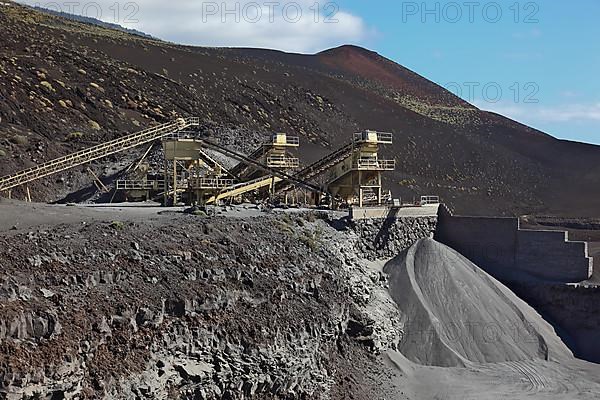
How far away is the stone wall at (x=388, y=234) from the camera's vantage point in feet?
110

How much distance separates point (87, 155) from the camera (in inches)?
1730

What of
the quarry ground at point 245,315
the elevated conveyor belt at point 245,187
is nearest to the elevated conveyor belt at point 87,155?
the quarry ground at point 245,315

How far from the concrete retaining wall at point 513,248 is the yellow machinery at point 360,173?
4054mm

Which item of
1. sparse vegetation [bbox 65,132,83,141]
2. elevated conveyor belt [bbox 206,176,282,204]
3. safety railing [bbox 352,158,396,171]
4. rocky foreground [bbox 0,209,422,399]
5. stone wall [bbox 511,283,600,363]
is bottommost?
stone wall [bbox 511,283,600,363]

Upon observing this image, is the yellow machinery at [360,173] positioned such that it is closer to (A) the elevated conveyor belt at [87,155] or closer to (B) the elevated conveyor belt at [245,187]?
(B) the elevated conveyor belt at [245,187]

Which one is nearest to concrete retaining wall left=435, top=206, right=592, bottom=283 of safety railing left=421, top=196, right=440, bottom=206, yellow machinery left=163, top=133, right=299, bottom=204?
safety railing left=421, top=196, right=440, bottom=206

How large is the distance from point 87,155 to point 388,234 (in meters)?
21.2

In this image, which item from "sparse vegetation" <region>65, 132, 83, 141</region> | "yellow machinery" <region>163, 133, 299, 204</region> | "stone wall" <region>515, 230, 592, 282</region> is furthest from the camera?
"sparse vegetation" <region>65, 132, 83, 141</region>

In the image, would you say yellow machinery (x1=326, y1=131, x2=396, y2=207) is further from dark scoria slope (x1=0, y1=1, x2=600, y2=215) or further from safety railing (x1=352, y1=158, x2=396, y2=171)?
dark scoria slope (x1=0, y1=1, x2=600, y2=215)

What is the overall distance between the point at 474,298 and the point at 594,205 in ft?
163

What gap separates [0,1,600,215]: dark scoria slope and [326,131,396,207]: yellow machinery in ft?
58.3

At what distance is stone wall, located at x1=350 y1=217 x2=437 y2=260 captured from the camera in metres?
33.5

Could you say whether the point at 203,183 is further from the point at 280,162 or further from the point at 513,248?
the point at 513,248

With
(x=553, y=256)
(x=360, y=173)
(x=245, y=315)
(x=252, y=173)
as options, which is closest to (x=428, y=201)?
(x=360, y=173)
